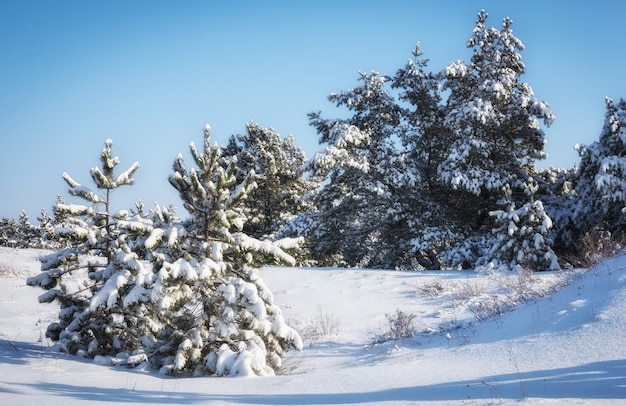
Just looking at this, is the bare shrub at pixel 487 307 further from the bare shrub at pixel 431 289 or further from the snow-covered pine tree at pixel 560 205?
the snow-covered pine tree at pixel 560 205

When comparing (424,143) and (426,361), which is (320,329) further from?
(424,143)

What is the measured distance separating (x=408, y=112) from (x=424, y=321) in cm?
1224

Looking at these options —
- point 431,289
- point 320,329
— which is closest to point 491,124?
point 431,289

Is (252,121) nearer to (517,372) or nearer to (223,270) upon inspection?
(223,270)

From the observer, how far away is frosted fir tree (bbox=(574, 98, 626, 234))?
12297 millimetres

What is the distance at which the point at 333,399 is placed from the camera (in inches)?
151

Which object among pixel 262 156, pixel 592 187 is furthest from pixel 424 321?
pixel 262 156

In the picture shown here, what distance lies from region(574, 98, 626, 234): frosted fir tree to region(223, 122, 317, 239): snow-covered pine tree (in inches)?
467

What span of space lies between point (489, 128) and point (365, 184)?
5310 mm

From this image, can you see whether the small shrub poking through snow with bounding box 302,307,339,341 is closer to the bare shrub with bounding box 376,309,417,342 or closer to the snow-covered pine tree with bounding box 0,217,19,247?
the bare shrub with bounding box 376,309,417,342

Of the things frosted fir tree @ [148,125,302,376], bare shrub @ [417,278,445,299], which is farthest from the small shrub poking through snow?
bare shrub @ [417,278,445,299]

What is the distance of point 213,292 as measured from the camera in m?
5.97

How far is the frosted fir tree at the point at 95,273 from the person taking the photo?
600 cm

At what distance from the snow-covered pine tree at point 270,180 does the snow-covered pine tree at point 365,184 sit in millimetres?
3969
